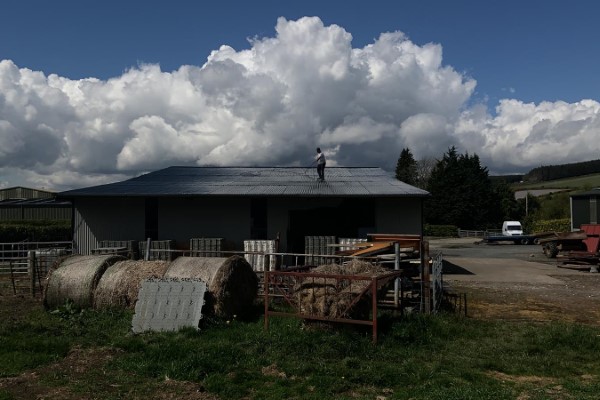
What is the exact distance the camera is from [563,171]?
117m

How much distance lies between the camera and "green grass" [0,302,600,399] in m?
7.06

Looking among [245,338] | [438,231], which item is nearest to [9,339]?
[245,338]

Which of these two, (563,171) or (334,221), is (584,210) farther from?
(563,171)

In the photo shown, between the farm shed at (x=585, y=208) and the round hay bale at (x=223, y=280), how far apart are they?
136 feet

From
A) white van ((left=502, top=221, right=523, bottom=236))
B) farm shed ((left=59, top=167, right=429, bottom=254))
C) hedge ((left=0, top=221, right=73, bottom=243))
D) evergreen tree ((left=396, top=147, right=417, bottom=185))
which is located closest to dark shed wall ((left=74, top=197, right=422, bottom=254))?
farm shed ((left=59, top=167, right=429, bottom=254))

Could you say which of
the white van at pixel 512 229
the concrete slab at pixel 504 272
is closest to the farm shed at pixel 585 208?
the white van at pixel 512 229

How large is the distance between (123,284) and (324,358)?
230 inches

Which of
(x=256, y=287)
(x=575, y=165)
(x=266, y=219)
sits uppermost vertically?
(x=575, y=165)

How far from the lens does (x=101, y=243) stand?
20.4 metres

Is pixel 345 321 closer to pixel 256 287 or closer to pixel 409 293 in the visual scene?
pixel 256 287

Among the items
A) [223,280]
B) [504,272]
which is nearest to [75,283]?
[223,280]

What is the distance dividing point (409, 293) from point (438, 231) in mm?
50092

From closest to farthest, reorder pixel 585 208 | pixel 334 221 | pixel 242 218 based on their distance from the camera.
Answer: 1. pixel 334 221
2. pixel 242 218
3. pixel 585 208

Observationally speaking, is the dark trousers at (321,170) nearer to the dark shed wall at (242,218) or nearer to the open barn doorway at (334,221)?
the dark shed wall at (242,218)
